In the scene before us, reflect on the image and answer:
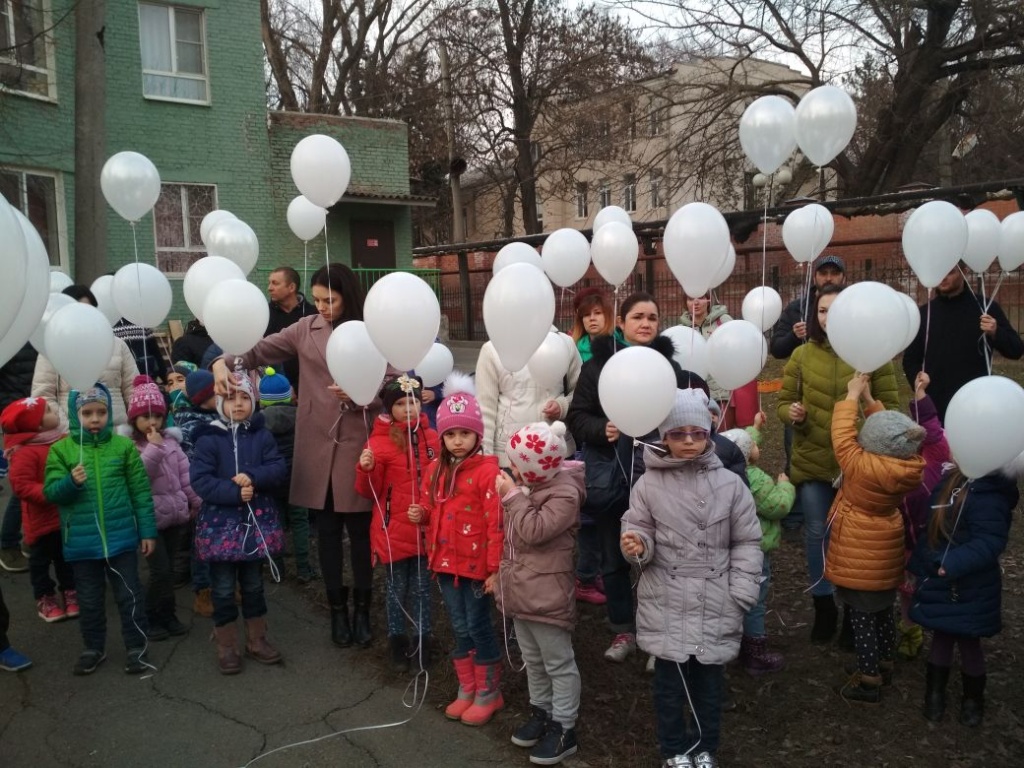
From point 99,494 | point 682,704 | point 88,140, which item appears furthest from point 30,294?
point 88,140

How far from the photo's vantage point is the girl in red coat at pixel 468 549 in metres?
3.27

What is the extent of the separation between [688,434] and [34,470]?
3.44m

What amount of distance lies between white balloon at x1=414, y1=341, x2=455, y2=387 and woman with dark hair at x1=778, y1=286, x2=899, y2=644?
2.01 meters

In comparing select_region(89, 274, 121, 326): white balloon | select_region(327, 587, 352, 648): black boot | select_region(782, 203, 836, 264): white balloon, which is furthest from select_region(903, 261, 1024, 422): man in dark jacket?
select_region(89, 274, 121, 326): white balloon

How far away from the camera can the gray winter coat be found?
2727 millimetres

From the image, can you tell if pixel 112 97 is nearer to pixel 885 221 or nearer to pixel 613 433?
pixel 613 433

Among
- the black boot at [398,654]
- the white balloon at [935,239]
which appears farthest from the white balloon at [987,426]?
the black boot at [398,654]

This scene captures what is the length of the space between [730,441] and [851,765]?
50.7 inches

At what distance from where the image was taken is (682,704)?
2773 mm

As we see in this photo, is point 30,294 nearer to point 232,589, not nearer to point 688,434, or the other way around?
point 232,589

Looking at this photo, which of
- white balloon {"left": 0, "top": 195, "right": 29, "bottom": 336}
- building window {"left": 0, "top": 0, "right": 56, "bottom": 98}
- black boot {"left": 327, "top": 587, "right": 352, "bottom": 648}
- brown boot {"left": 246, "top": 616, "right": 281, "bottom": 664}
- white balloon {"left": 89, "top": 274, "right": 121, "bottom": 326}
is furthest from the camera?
building window {"left": 0, "top": 0, "right": 56, "bottom": 98}

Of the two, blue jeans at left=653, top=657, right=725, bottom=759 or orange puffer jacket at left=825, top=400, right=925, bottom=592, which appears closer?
blue jeans at left=653, top=657, right=725, bottom=759

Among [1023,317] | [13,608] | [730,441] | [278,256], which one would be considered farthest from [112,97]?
[1023,317]

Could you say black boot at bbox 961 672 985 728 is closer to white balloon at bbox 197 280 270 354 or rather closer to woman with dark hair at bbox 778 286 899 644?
woman with dark hair at bbox 778 286 899 644
